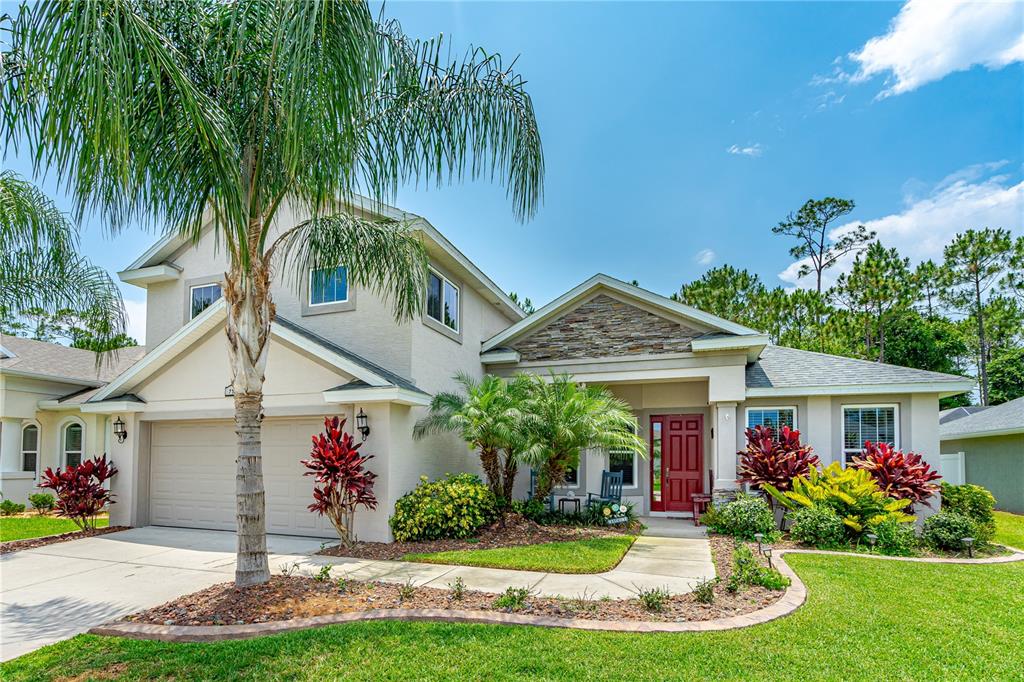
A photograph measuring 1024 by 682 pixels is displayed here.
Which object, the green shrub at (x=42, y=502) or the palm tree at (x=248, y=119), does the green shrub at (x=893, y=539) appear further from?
the green shrub at (x=42, y=502)

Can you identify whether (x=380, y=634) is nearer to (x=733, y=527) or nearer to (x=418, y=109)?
(x=418, y=109)

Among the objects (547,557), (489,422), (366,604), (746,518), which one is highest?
(489,422)

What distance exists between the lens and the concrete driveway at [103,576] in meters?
5.80

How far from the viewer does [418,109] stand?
22.4 ft

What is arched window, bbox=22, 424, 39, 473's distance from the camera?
15.4 meters

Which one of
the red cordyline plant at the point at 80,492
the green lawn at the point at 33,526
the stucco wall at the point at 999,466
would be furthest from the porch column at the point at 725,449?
the green lawn at the point at 33,526

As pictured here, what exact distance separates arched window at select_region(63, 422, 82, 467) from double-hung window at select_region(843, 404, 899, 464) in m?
20.3

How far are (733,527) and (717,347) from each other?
3.65m

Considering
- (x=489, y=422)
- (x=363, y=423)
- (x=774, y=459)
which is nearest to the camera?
(x=363, y=423)

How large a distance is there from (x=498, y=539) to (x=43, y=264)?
845cm

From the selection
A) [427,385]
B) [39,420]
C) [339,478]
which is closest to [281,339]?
[427,385]

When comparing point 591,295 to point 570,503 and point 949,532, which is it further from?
point 949,532

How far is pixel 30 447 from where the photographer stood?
15.6 meters

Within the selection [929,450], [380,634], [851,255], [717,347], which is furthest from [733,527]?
[851,255]
